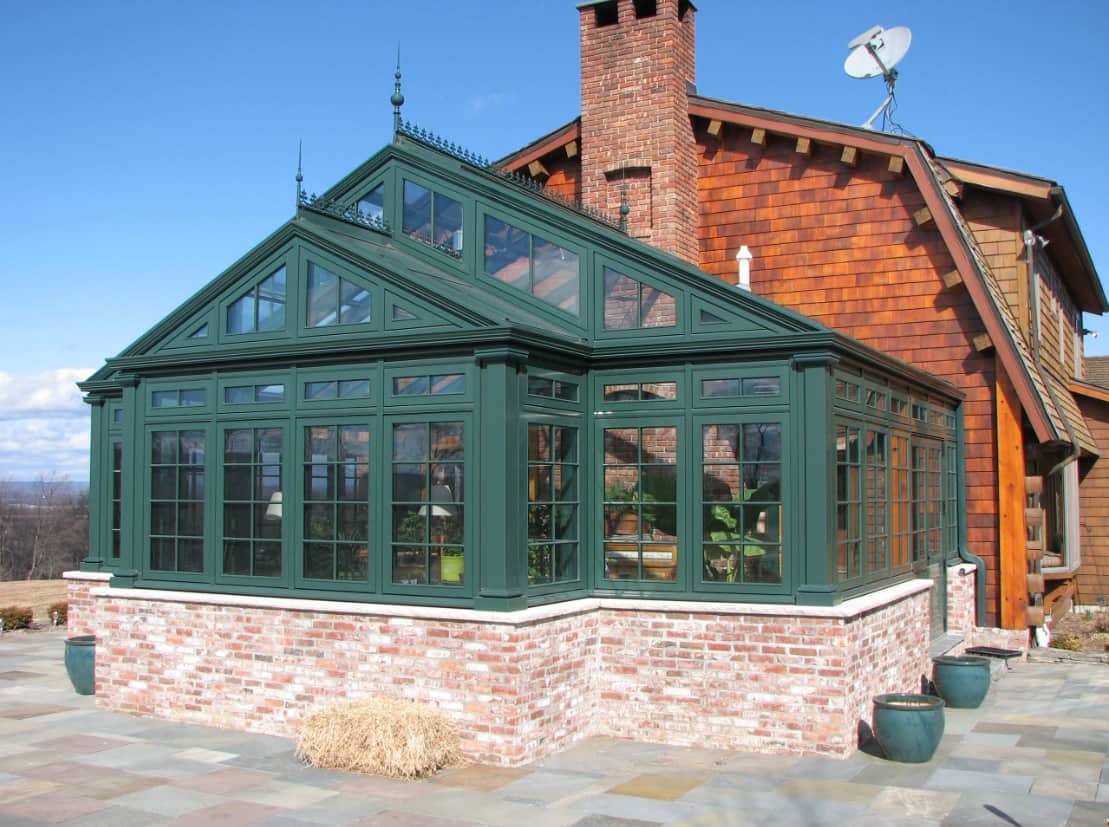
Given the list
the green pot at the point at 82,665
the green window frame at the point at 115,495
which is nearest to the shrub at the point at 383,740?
the green pot at the point at 82,665

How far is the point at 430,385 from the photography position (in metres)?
9.93

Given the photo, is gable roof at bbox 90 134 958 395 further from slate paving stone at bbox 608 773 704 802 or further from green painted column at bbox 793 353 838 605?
slate paving stone at bbox 608 773 704 802

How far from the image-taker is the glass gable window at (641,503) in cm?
1030

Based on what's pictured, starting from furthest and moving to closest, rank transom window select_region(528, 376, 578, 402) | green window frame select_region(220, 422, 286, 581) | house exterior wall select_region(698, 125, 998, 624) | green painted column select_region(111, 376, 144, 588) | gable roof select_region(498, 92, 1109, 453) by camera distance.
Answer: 1. house exterior wall select_region(698, 125, 998, 624)
2. gable roof select_region(498, 92, 1109, 453)
3. green painted column select_region(111, 376, 144, 588)
4. green window frame select_region(220, 422, 286, 581)
5. transom window select_region(528, 376, 578, 402)

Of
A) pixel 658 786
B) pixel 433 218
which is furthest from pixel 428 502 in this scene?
pixel 433 218

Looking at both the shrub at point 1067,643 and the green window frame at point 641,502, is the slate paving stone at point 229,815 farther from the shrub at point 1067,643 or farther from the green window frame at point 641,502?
the shrub at point 1067,643

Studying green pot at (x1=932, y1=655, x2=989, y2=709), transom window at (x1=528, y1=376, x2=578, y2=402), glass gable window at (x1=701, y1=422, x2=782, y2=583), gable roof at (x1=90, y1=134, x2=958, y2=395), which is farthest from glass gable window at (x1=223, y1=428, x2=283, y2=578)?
green pot at (x1=932, y1=655, x2=989, y2=709)

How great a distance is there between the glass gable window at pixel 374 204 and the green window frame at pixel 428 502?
10.9ft

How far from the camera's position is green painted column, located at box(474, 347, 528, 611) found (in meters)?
9.36

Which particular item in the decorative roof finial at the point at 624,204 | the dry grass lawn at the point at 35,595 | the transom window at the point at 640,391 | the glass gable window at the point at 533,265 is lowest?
the dry grass lawn at the point at 35,595

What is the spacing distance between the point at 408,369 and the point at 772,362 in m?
3.27

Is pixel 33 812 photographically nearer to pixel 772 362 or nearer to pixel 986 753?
pixel 772 362

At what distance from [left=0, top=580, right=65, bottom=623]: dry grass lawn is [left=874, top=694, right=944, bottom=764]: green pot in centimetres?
1636

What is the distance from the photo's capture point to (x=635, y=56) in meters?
15.0
